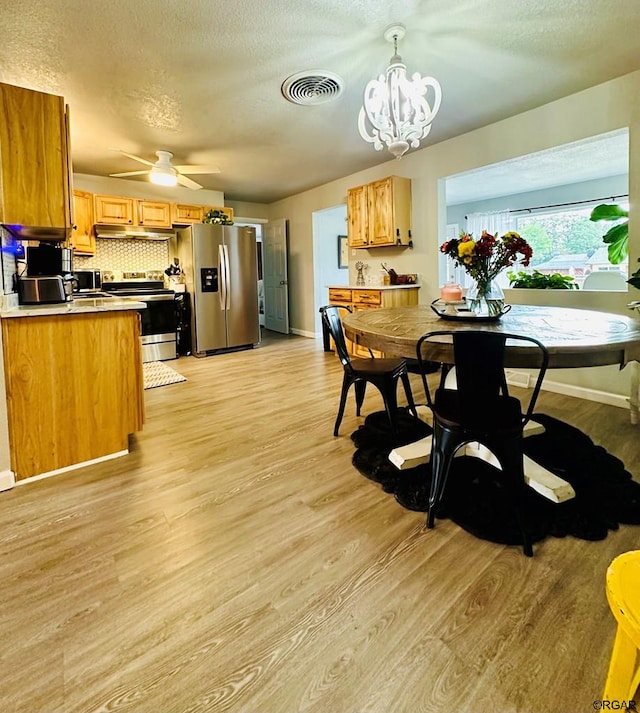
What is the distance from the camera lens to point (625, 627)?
67cm

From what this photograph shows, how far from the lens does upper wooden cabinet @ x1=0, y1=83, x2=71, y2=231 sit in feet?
6.62

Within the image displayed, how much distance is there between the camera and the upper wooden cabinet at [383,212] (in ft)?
14.9

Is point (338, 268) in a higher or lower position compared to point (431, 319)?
higher

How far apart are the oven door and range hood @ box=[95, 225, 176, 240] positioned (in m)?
0.99

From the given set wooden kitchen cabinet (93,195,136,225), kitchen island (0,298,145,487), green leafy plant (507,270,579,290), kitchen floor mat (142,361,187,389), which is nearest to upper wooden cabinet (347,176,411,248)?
green leafy plant (507,270,579,290)

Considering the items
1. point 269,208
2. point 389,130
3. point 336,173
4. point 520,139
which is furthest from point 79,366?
point 269,208

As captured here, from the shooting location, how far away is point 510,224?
277 inches

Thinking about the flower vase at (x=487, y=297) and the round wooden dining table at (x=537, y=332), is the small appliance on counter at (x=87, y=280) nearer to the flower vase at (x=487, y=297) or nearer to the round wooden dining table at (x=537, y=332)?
the round wooden dining table at (x=537, y=332)

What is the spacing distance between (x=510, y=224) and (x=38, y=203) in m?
7.12

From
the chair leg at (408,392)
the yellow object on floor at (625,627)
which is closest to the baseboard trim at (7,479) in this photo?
the chair leg at (408,392)

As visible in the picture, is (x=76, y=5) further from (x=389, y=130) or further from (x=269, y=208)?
(x=269, y=208)

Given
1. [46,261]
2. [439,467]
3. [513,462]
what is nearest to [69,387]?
[46,261]

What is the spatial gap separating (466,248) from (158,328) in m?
4.29

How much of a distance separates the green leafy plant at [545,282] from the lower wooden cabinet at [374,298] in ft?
3.79
